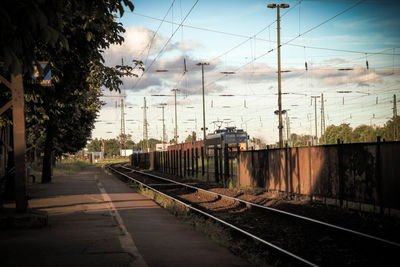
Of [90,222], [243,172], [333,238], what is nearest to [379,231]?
[333,238]

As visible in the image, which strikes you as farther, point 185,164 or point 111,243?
point 185,164

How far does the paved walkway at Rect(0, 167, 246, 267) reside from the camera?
6.93 metres

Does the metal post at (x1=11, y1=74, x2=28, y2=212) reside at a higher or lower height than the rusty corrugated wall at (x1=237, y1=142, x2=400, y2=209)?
higher

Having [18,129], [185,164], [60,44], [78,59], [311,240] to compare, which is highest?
[78,59]

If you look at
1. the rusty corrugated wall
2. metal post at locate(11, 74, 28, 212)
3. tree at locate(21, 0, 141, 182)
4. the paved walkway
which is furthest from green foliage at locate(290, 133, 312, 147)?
metal post at locate(11, 74, 28, 212)

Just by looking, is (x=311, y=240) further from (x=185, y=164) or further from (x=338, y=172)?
(x=185, y=164)

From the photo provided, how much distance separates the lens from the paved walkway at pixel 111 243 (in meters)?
6.93

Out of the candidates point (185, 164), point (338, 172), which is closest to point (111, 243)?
point (338, 172)

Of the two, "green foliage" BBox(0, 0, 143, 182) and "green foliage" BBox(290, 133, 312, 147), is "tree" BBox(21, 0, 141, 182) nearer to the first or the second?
"green foliage" BBox(0, 0, 143, 182)

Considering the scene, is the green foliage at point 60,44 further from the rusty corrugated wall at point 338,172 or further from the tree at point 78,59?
the rusty corrugated wall at point 338,172

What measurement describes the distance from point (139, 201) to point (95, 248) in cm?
880

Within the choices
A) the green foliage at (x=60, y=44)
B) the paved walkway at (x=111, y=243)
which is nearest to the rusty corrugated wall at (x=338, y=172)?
the paved walkway at (x=111, y=243)

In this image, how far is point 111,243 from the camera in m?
8.25

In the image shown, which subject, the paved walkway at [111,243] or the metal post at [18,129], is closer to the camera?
the paved walkway at [111,243]
